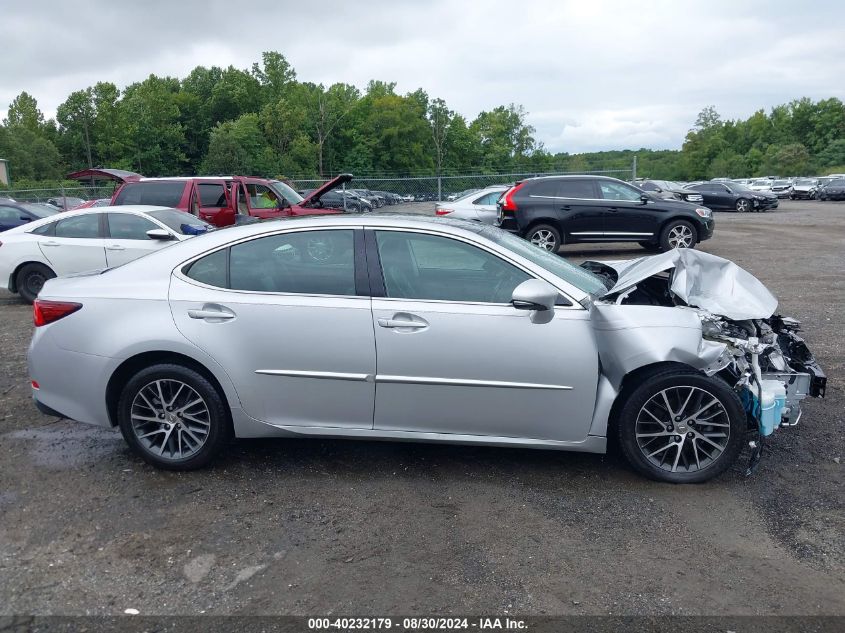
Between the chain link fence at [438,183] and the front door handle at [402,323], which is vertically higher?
the chain link fence at [438,183]

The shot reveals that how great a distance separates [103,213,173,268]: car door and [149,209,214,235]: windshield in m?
0.21

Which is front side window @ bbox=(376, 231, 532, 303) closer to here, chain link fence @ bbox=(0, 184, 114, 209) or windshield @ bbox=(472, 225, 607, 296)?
windshield @ bbox=(472, 225, 607, 296)

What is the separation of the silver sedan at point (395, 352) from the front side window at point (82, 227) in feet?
20.9

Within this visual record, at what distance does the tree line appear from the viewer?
71.7 metres

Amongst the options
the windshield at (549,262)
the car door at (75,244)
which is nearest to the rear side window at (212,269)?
the windshield at (549,262)

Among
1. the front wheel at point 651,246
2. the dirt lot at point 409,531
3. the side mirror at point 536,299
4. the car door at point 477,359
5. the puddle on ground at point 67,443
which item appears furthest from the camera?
the front wheel at point 651,246

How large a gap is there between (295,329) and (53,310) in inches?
63.2

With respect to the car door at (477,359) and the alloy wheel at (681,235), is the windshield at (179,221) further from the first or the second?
the alloy wheel at (681,235)

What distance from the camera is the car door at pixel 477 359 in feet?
13.0

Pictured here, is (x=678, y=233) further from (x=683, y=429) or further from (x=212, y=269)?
(x=212, y=269)

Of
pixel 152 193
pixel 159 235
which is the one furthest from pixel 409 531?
pixel 152 193

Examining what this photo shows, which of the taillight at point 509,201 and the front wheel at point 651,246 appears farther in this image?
the front wheel at point 651,246

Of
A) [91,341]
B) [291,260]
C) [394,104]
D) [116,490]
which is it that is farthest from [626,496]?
[394,104]

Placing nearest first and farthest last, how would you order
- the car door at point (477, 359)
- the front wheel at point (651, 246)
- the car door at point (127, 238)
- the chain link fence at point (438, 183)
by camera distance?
the car door at point (477, 359)
the car door at point (127, 238)
the front wheel at point (651, 246)
the chain link fence at point (438, 183)
